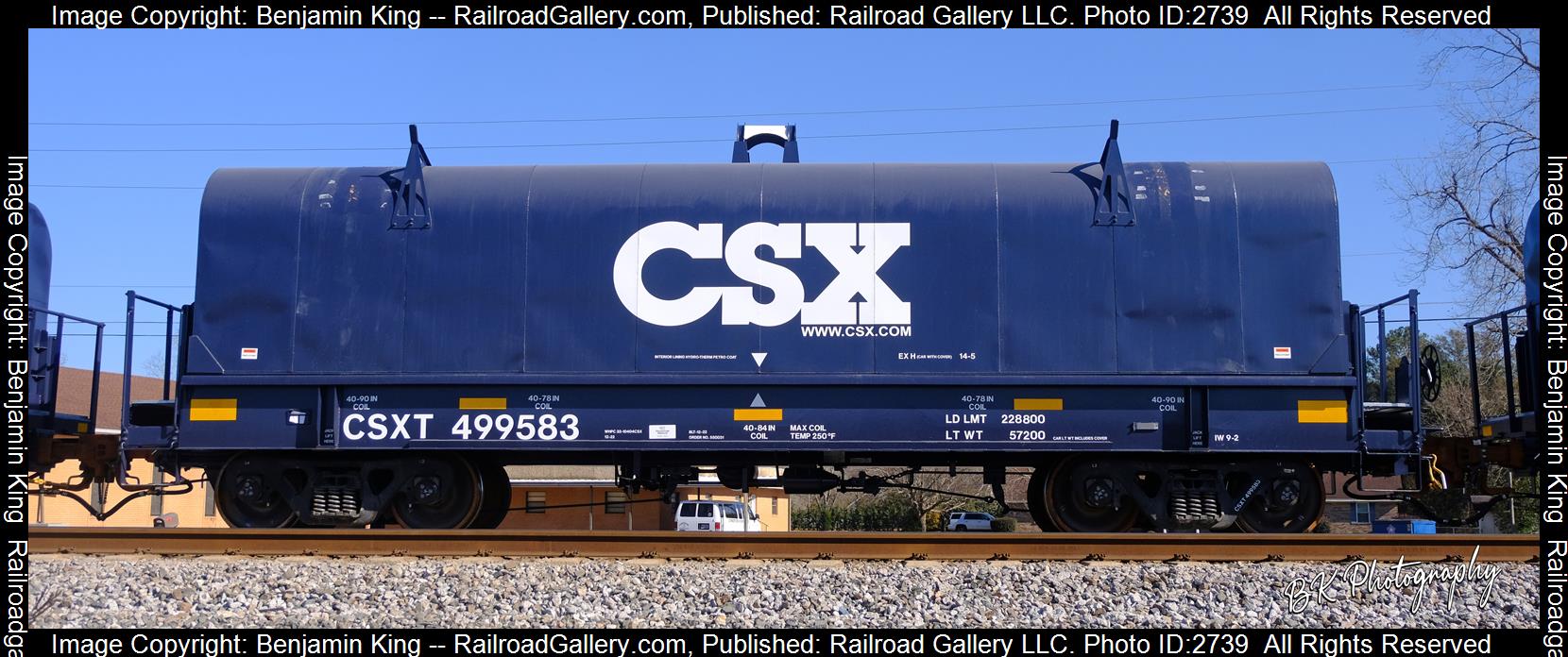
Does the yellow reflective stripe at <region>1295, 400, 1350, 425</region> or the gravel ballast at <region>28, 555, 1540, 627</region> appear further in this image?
the yellow reflective stripe at <region>1295, 400, 1350, 425</region>

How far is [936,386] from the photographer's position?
36.5 ft

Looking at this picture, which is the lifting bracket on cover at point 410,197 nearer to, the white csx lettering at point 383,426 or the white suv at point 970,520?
the white csx lettering at point 383,426

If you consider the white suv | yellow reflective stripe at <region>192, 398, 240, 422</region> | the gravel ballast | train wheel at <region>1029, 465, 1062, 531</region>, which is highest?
yellow reflective stripe at <region>192, 398, 240, 422</region>

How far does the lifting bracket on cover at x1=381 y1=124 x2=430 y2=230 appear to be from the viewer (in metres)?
11.7

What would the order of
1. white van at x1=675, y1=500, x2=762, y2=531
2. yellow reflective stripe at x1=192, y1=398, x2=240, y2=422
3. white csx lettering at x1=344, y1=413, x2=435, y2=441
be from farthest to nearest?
white van at x1=675, y1=500, x2=762, y2=531 → yellow reflective stripe at x1=192, y1=398, x2=240, y2=422 → white csx lettering at x1=344, y1=413, x2=435, y2=441

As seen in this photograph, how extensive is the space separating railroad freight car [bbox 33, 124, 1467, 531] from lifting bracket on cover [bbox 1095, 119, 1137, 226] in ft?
0.10

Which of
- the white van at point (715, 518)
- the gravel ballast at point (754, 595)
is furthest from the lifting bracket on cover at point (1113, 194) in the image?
the white van at point (715, 518)

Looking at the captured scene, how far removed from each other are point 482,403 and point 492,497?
1241mm

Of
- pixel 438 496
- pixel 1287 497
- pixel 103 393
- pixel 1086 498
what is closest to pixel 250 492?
pixel 438 496

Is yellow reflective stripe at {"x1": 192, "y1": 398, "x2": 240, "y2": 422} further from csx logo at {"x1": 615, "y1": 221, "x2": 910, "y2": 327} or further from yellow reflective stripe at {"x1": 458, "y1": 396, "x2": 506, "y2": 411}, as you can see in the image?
csx logo at {"x1": 615, "y1": 221, "x2": 910, "y2": 327}

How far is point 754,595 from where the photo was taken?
329 inches

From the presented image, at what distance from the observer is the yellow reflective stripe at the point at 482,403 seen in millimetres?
11297

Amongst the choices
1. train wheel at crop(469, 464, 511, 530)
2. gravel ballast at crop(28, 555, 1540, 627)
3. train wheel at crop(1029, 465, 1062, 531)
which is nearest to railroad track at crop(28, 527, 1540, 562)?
gravel ballast at crop(28, 555, 1540, 627)

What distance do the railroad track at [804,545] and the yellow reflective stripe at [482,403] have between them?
131 cm
